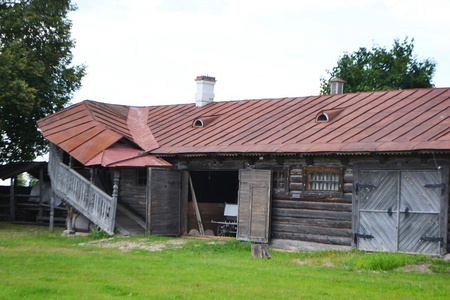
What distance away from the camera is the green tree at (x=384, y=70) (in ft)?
131

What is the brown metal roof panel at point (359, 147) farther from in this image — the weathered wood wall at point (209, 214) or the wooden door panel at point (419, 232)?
the weathered wood wall at point (209, 214)

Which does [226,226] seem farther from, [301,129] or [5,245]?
[5,245]

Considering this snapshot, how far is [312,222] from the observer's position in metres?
18.6

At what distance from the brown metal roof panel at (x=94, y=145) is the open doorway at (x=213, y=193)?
12.3 ft

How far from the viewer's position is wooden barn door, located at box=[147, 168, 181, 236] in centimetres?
2081

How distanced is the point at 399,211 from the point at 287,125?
16.9 ft

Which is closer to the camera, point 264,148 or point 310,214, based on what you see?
point 310,214

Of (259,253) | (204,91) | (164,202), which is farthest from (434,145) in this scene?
(204,91)

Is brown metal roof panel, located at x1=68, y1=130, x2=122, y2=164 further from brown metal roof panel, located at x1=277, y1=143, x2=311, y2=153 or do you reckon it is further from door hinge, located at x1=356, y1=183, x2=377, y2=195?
door hinge, located at x1=356, y1=183, x2=377, y2=195

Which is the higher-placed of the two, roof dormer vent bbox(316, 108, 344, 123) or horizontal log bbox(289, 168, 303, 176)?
roof dormer vent bbox(316, 108, 344, 123)

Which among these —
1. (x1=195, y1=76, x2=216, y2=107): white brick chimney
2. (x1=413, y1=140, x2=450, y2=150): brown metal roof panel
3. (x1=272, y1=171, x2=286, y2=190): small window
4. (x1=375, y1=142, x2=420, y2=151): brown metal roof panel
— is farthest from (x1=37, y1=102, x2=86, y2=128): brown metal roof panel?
(x1=413, y1=140, x2=450, y2=150): brown metal roof panel

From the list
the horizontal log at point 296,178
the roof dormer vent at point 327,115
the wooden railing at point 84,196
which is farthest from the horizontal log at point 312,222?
the wooden railing at point 84,196

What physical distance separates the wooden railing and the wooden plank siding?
5234mm

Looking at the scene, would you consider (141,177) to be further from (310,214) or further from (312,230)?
(312,230)
